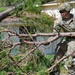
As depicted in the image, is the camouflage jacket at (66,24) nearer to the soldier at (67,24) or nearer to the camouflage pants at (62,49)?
the soldier at (67,24)

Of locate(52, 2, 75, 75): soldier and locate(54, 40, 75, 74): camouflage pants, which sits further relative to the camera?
locate(54, 40, 75, 74): camouflage pants

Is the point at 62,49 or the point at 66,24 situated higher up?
the point at 66,24

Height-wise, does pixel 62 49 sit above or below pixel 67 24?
below

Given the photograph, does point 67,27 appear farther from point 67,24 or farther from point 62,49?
point 62,49

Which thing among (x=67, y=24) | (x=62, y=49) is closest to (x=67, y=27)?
(x=67, y=24)

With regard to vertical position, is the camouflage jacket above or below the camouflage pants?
above

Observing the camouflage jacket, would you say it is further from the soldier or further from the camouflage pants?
the camouflage pants

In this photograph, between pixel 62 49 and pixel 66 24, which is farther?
pixel 62 49

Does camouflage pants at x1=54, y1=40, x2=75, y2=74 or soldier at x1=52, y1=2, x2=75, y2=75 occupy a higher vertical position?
soldier at x1=52, y1=2, x2=75, y2=75

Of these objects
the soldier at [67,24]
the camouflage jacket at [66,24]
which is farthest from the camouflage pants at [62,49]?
the camouflage jacket at [66,24]

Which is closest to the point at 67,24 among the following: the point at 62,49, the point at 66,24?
the point at 66,24

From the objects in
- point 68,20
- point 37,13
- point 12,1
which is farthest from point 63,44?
point 12,1

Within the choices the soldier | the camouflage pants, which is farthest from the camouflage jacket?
the camouflage pants

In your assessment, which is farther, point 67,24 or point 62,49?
point 62,49
